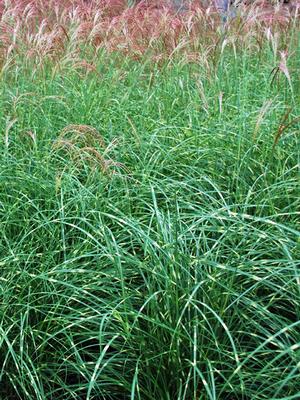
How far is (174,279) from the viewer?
2100 millimetres

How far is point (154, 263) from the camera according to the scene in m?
2.26

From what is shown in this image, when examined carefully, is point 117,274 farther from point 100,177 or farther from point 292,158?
point 292,158

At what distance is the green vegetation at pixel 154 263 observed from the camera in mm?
2043

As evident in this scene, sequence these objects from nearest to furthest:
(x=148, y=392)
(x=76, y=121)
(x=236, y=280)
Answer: (x=148, y=392) < (x=236, y=280) < (x=76, y=121)

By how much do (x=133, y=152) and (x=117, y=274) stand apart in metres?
0.79

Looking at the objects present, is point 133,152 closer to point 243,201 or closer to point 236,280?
point 243,201

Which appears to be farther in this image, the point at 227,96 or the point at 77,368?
the point at 227,96

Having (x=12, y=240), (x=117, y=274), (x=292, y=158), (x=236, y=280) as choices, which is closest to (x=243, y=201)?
(x=292, y=158)

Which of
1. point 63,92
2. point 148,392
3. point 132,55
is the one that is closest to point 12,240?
point 148,392

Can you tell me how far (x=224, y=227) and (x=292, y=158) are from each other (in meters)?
0.57

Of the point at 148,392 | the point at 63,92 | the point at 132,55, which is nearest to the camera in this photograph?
the point at 148,392

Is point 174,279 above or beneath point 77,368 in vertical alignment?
above

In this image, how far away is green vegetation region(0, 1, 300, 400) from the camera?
2.04m

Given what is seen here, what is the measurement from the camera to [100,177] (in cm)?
264
